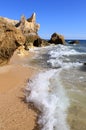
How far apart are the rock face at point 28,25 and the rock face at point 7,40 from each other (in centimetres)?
3735

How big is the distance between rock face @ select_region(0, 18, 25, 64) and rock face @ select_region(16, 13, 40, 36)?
37.3 meters

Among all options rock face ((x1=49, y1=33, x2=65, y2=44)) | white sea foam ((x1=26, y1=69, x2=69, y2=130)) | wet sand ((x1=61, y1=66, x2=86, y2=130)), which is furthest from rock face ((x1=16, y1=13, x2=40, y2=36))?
white sea foam ((x1=26, y1=69, x2=69, y2=130))

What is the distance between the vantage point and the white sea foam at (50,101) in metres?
6.39

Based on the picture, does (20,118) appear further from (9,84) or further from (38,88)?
(9,84)

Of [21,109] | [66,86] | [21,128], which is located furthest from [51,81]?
[21,128]

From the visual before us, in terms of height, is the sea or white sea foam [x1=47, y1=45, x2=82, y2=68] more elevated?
the sea

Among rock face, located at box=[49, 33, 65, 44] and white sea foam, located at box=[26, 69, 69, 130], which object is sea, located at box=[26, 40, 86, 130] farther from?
rock face, located at box=[49, 33, 65, 44]

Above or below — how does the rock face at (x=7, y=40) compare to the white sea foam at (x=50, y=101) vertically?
above

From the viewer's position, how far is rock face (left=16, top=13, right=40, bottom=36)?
54.4m

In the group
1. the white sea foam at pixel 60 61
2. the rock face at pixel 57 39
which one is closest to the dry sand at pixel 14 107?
the white sea foam at pixel 60 61

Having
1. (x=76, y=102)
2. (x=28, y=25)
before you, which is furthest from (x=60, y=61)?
(x=28, y=25)

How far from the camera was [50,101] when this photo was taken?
26.5ft

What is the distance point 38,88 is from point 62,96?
4.35 ft

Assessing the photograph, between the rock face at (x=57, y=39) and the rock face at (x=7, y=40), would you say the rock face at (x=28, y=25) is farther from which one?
the rock face at (x=7, y=40)
